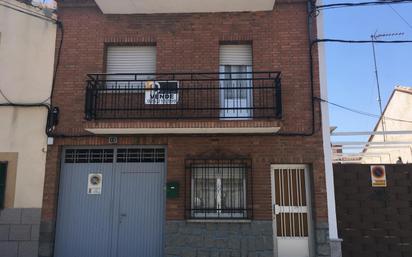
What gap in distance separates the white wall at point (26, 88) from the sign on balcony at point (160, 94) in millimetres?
2289

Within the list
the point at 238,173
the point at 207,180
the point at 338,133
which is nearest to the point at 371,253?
the point at 338,133

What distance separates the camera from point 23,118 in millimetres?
8555

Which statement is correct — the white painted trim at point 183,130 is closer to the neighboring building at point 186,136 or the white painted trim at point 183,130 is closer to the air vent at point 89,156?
the neighboring building at point 186,136

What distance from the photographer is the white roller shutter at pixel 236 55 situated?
29.2 ft

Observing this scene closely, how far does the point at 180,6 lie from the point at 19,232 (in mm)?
5945

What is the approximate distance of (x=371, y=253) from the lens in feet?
26.9

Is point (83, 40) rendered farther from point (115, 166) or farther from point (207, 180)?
point (207, 180)

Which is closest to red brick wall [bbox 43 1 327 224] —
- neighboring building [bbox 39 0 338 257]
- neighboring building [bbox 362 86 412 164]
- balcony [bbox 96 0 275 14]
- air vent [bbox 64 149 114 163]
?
neighboring building [bbox 39 0 338 257]

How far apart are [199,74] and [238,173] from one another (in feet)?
7.54

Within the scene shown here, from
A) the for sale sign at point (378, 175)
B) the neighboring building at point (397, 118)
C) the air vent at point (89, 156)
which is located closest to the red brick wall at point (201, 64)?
the air vent at point (89, 156)

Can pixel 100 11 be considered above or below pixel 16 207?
above

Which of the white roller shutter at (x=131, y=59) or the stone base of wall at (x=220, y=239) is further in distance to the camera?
the white roller shutter at (x=131, y=59)

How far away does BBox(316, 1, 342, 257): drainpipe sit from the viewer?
7824 millimetres

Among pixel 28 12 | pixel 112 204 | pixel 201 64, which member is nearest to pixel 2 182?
pixel 112 204
